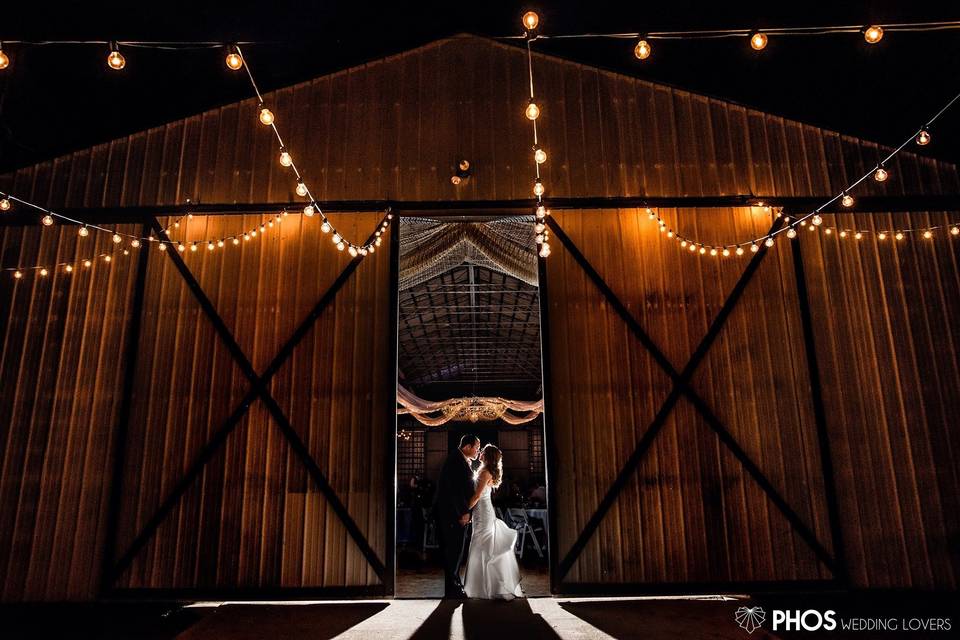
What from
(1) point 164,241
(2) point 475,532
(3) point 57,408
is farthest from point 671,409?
(3) point 57,408

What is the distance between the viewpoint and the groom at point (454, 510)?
5355 mm

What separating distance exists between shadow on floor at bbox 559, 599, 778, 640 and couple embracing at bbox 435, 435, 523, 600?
2.19 ft

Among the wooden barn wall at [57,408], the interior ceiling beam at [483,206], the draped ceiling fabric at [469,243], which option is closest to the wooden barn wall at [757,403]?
the interior ceiling beam at [483,206]

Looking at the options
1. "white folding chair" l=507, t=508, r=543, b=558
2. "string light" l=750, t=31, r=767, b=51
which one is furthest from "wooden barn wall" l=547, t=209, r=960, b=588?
"white folding chair" l=507, t=508, r=543, b=558

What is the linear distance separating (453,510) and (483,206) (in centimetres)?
336

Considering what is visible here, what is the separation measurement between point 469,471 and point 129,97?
576 centimetres

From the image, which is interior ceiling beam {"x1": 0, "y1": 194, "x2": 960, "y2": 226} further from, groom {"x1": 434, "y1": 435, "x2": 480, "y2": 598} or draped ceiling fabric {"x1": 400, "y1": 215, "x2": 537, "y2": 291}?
groom {"x1": 434, "y1": 435, "x2": 480, "y2": 598}

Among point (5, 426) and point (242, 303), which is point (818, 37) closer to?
point (242, 303)

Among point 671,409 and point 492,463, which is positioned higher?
point 671,409

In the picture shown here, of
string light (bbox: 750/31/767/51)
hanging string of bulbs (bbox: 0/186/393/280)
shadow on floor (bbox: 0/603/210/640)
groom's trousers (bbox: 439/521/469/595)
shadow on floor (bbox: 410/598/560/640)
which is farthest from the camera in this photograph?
hanging string of bulbs (bbox: 0/186/393/280)

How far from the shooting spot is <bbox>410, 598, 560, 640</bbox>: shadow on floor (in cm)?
419

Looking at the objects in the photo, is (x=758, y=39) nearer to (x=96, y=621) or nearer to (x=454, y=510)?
(x=454, y=510)

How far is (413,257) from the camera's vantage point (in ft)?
24.7

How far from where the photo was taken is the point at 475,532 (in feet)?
17.6
